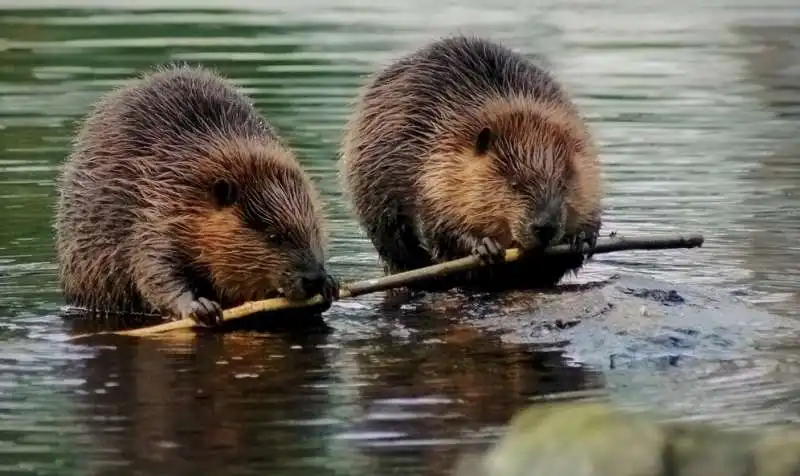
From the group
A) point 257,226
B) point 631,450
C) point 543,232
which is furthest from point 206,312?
point 631,450

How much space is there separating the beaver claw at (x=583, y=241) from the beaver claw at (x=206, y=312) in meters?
1.53

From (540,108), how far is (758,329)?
5.21ft

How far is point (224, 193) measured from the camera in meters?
6.77

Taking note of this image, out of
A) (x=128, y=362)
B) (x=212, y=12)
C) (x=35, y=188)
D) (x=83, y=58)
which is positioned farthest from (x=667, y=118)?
(x=212, y=12)

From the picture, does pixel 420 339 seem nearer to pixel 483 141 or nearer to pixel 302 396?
pixel 302 396

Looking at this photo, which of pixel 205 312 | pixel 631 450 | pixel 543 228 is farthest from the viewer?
pixel 543 228

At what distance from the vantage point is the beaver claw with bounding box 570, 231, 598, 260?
7.28 meters

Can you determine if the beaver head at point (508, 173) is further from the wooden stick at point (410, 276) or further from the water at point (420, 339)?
the water at point (420, 339)

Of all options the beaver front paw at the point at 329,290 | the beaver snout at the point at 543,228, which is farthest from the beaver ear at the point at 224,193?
the beaver snout at the point at 543,228

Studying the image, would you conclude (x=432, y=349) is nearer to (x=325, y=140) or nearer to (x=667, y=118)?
(x=325, y=140)

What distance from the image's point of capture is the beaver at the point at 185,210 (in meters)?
6.63

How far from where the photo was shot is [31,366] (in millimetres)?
6066

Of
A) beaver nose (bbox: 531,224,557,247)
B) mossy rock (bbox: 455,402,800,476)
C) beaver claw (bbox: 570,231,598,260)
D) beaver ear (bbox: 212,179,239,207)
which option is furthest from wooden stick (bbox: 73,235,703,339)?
mossy rock (bbox: 455,402,800,476)

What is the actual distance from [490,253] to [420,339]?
772mm
